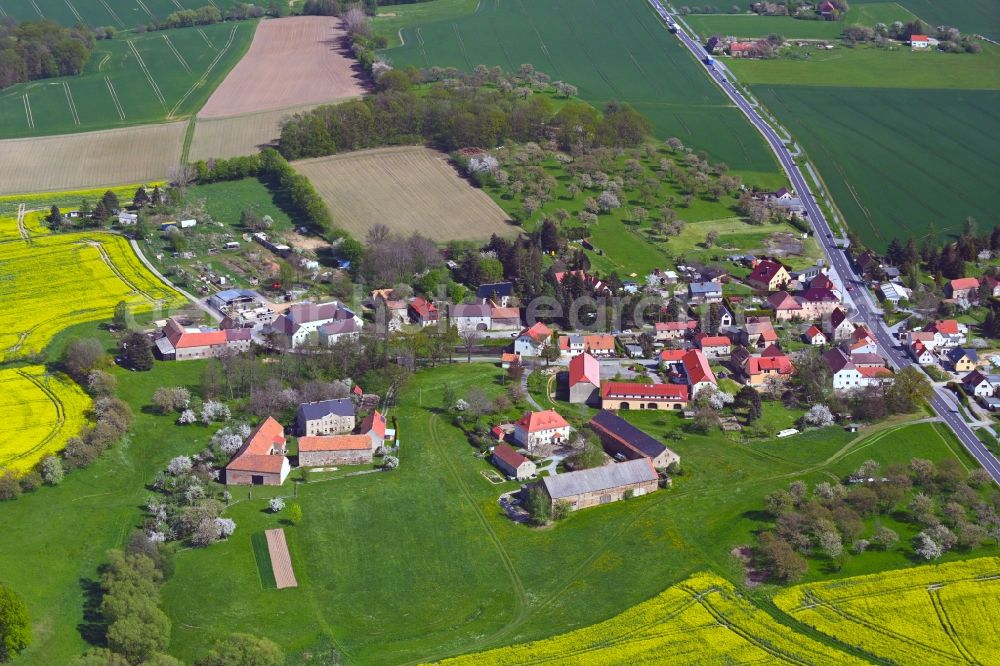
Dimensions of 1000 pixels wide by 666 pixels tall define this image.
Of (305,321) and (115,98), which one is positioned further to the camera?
(115,98)

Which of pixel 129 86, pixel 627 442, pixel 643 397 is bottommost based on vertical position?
pixel 643 397

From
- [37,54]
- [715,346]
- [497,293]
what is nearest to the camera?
[715,346]

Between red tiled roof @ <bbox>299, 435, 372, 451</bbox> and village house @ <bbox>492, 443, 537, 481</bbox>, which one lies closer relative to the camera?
village house @ <bbox>492, 443, 537, 481</bbox>

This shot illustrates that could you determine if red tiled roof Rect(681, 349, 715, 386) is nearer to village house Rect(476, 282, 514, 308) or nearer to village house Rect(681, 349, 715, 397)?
village house Rect(681, 349, 715, 397)

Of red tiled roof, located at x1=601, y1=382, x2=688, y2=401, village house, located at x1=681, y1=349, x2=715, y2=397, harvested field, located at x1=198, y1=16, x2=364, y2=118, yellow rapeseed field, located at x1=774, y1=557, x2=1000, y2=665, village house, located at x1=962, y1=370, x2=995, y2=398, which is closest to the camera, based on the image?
yellow rapeseed field, located at x1=774, y1=557, x2=1000, y2=665

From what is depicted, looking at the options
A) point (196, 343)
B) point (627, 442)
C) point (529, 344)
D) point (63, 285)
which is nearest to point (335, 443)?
point (196, 343)

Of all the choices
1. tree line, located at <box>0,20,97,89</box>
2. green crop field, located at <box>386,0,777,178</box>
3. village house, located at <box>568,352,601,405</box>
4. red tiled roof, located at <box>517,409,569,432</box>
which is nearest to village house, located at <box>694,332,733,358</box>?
village house, located at <box>568,352,601,405</box>

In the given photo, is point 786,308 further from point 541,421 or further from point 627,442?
point 541,421
